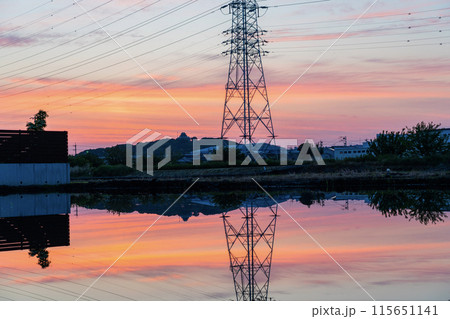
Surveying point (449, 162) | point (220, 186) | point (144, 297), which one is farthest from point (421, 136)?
point (144, 297)

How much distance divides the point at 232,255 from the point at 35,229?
6.76 meters

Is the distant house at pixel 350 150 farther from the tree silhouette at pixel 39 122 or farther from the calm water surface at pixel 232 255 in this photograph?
the calm water surface at pixel 232 255

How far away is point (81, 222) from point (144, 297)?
987cm

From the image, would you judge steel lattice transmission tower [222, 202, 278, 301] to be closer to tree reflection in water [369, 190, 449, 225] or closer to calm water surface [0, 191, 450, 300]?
calm water surface [0, 191, 450, 300]

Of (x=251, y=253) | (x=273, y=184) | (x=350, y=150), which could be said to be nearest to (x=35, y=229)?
(x=251, y=253)

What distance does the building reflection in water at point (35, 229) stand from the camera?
1155cm

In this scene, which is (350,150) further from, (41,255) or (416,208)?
(41,255)

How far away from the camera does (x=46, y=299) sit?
22.7ft

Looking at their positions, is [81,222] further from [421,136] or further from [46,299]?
[421,136]

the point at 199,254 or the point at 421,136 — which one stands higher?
the point at 421,136

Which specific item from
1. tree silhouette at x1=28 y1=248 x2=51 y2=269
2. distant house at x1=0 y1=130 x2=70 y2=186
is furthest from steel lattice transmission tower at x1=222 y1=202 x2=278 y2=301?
distant house at x1=0 y1=130 x2=70 y2=186

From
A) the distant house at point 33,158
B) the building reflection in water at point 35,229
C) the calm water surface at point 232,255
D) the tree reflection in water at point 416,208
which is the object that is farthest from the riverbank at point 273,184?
the calm water surface at point 232,255

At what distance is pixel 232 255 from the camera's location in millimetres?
9930

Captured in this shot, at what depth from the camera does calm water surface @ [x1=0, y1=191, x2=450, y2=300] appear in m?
7.15
